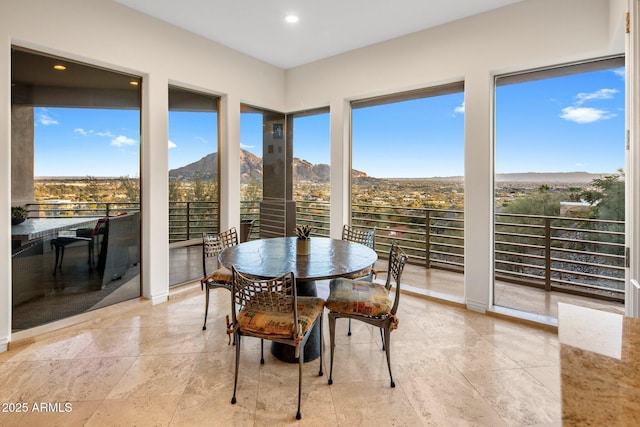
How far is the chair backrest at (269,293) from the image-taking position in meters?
1.84

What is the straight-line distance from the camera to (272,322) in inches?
74.9

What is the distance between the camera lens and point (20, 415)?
1.79 m

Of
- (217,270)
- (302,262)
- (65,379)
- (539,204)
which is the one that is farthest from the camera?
(539,204)

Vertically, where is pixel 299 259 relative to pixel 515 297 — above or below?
above

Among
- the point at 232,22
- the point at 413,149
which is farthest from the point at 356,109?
the point at 232,22

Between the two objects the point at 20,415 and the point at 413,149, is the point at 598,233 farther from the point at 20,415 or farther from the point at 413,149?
the point at 20,415

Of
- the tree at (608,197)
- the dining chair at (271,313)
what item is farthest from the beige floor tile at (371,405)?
the tree at (608,197)

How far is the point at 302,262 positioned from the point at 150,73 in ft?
8.76

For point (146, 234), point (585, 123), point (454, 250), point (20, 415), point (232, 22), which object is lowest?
point (20, 415)

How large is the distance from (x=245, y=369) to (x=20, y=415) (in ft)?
4.05

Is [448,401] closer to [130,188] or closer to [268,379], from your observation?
[268,379]

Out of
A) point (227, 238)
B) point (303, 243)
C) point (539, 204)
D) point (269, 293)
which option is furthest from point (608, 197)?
point (227, 238)

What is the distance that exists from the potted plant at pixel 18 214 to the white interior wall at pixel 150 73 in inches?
5.8

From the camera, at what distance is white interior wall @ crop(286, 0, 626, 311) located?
2.75 metres
